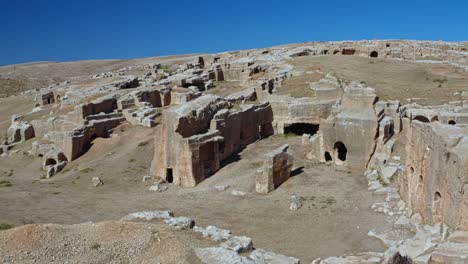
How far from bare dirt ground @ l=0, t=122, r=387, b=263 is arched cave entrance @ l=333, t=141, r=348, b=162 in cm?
117

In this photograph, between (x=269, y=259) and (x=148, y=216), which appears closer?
(x=269, y=259)

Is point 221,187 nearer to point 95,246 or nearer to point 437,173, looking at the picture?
point 437,173

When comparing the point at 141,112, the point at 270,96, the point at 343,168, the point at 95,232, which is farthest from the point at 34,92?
the point at 95,232

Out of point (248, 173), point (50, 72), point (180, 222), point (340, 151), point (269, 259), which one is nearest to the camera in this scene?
point (269, 259)

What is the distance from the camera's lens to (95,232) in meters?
11.8

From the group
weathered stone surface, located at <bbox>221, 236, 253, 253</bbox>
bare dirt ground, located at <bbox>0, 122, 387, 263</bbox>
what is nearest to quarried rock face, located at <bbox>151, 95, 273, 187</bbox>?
bare dirt ground, located at <bbox>0, 122, 387, 263</bbox>

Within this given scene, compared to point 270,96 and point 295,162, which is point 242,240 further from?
point 270,96

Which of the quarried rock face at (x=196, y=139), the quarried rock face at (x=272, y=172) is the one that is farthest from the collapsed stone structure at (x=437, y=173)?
the quarried rock face at (x=196, y=139)

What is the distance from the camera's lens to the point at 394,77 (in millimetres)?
38656

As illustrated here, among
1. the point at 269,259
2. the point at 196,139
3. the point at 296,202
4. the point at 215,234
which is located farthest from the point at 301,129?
the point at 269,259

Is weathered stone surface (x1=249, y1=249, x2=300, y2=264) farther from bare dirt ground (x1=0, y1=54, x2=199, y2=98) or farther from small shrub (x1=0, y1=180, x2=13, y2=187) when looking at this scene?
bare dirt ground (x1=0, y1=54, x2=199, y2=98)

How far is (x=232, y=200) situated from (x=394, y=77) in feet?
75.5

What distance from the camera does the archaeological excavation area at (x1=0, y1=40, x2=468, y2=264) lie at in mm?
11797

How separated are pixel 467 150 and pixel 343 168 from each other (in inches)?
380
